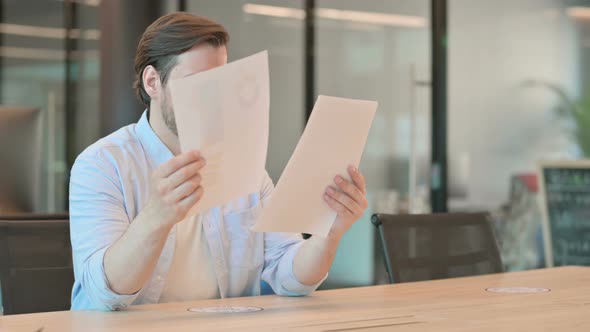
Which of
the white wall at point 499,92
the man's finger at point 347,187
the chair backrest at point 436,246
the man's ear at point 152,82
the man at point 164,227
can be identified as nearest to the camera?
the man at point 164,227

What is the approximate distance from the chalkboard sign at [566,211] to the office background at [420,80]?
0.77 feet

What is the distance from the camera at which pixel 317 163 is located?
187 cm

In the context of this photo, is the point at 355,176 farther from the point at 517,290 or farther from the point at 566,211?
the point at 566,211

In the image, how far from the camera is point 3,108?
127 inches

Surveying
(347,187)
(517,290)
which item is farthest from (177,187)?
A: (517,290)

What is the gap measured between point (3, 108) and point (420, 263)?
62.0 inches

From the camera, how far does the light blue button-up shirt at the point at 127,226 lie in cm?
186

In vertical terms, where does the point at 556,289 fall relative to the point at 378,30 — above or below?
below

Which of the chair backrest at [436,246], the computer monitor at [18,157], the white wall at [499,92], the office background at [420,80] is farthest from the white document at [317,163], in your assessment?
the white wall at [499,92]

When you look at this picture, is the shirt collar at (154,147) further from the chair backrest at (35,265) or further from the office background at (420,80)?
the office background at (420,80)

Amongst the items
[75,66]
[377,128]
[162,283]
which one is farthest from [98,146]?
[75,66]

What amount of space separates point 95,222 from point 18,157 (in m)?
1.48

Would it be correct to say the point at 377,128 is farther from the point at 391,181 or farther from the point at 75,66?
the point at 75,66

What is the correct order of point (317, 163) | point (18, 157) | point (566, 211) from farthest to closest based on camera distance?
point (566, 211) → point (18, 157) → point (317, 163)
